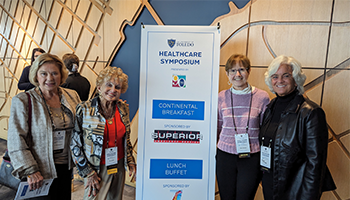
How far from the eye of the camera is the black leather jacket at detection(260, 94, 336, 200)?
127 centimetres

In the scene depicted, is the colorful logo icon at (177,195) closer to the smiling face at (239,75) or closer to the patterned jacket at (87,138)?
the patterned jacket at (87,138)

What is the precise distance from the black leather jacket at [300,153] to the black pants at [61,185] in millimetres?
1811

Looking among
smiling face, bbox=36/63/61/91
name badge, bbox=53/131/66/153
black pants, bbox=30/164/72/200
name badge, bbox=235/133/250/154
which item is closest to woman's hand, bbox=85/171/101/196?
black pants, bbox=30/164/72/200

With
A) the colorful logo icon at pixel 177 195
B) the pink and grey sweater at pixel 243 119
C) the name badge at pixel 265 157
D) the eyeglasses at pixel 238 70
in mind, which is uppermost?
the eyeglasses at pixel 238 70

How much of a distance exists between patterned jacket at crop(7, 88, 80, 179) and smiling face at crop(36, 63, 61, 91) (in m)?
0.09

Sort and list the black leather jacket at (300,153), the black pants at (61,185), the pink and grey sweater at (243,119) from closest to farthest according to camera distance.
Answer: the black leather jacket at (300,153)
the black pants at (61,185)
the pink and grey sweater at (243,119)

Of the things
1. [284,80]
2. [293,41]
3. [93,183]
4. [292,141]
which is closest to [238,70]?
[284,80]

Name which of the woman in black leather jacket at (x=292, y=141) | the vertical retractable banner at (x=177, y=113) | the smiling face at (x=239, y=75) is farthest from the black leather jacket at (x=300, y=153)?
the vertical retractable banner at (x=177, y=113)

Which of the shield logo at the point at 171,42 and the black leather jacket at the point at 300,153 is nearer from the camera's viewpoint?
the black leather jacket at the point at 300,153

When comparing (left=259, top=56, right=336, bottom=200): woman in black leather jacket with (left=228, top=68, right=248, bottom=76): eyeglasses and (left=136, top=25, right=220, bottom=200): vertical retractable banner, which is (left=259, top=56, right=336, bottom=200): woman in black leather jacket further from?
(left=136, top=25, right=220, bottom=200): vertical retractable banner

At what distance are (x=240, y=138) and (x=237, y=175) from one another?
36 centimetres

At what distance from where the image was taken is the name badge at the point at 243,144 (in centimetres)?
161

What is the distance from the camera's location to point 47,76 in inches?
59.1

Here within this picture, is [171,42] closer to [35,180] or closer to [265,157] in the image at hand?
[265,157]
